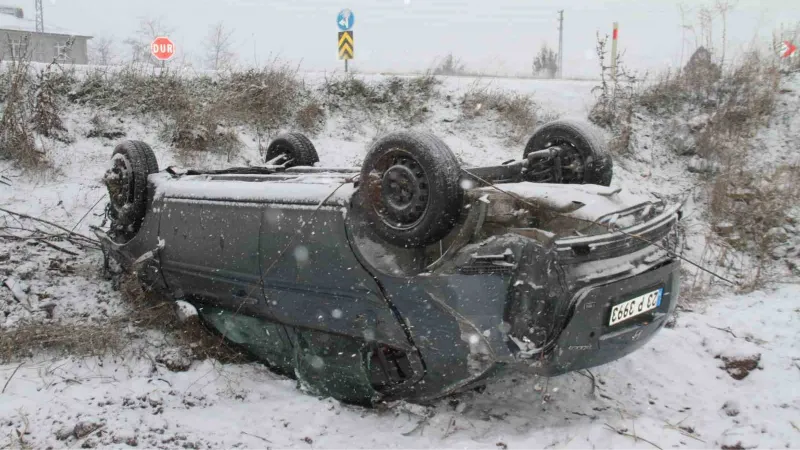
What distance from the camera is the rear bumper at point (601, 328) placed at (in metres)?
2.74

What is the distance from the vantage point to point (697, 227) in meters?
8.04

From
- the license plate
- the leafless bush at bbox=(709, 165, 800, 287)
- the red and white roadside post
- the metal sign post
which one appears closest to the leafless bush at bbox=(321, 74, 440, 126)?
the metal sign post

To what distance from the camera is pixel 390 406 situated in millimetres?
3574

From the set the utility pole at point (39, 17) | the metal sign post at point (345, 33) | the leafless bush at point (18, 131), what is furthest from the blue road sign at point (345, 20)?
the utility pole at point (39, 17)

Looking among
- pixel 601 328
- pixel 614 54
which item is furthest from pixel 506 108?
pixel 601 328

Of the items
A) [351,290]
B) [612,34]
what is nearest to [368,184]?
[351,290]

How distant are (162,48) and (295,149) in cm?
630

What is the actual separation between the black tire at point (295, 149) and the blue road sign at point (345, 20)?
277 inches

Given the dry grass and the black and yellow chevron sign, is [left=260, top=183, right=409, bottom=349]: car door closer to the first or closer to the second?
the dry grass

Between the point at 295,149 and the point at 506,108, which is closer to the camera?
the point at 295,149

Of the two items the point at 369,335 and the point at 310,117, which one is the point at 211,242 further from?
the point at 310,117

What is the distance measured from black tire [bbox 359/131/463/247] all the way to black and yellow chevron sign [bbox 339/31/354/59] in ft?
31.1

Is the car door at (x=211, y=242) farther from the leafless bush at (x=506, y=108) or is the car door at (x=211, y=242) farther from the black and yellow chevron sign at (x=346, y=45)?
the black and yellow chevron sign at (x=346, y=45)

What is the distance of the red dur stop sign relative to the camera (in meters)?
10.1
